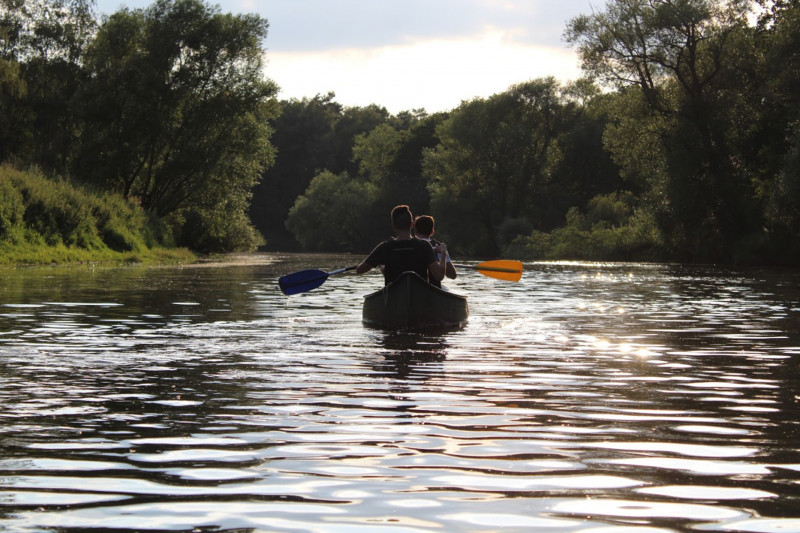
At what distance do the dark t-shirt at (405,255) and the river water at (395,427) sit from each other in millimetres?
1070

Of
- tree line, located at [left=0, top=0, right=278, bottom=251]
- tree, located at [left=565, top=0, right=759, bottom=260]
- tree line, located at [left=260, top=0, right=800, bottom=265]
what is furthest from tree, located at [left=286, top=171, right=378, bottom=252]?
tree, located at [left=565, top=0, right=759, bottom=260]

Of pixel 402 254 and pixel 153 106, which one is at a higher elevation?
pixel 153 106

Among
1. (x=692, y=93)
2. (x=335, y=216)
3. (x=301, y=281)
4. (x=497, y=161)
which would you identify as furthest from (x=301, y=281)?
(x=335, y=216)

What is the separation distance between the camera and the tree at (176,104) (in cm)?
4934

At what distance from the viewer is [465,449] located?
19.9 ft

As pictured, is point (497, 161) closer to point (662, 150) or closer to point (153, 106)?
point (662, 150)

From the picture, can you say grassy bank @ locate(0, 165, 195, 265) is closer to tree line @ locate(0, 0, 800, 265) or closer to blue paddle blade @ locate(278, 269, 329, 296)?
tree line @ locate(0, 0, 800, 265)

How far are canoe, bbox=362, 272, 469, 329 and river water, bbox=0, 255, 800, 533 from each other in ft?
1.65

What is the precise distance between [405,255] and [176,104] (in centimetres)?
3860

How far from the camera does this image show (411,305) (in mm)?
14266

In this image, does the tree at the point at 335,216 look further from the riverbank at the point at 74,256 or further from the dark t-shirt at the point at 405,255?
the dark t-shirt at the point at 405,255

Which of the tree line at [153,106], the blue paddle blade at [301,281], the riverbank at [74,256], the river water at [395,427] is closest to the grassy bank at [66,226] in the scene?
the riverbank at [74,256]

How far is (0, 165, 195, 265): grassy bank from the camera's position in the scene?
3362 centimetres

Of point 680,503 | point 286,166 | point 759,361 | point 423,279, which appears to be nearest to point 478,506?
point 680,503
